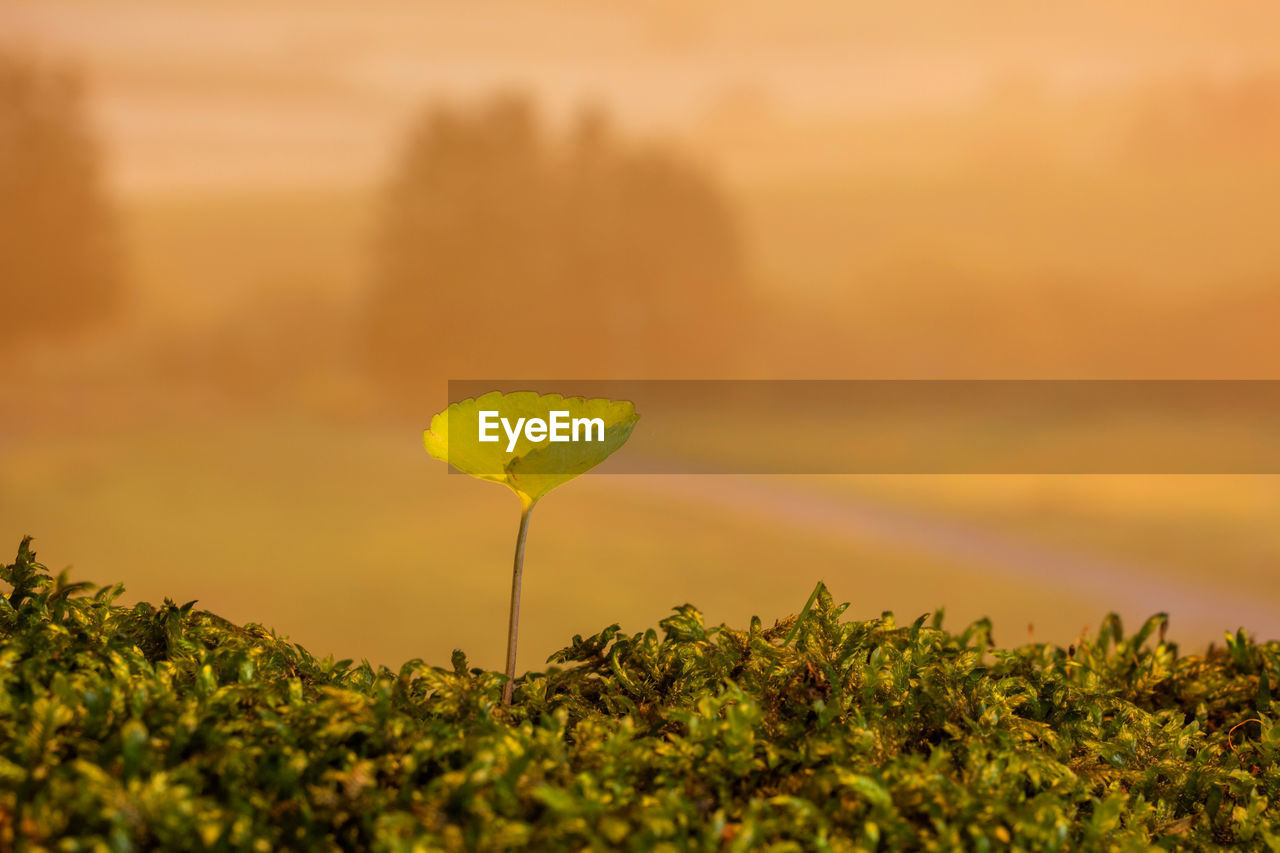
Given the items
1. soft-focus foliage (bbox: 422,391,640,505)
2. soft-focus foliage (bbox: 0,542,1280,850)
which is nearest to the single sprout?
soft-focus foliage (bbox: 422,391,640,505)

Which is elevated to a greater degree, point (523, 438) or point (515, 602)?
point (523, 438)

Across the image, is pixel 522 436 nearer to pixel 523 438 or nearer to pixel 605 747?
pixel 523 438

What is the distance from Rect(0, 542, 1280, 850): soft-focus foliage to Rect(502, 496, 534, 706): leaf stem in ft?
0.09

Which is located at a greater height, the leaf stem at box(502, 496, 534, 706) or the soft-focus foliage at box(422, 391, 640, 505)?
the soft-focus foliage at box(422, 391, 640, 505)

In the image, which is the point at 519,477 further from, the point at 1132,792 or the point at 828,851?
the point at 1132,792

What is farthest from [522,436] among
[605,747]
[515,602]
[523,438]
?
[605,747]

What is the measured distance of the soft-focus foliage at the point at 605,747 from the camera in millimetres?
745

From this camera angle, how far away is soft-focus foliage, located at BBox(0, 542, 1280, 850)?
74 cm

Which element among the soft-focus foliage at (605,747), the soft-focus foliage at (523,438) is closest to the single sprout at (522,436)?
the soft-focus foliage at (523,438)

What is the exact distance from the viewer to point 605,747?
89 cm

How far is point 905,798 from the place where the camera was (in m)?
0.86

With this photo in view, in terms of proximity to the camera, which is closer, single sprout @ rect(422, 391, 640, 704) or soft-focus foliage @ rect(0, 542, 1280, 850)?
soft-focus foliage @ rect(0, 542, 1280, 850)

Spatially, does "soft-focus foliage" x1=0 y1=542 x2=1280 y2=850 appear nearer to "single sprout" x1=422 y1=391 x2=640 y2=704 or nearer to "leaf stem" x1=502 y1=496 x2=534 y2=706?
"leaf stem" x1=502 y1=496 x2=534 y2=706

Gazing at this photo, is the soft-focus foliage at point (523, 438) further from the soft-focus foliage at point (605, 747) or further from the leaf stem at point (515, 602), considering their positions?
the soft-focus foliage at point (605, 747)
